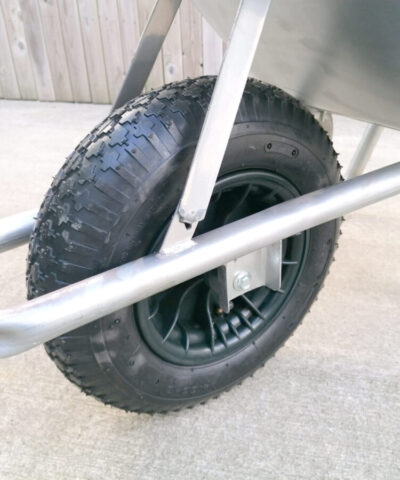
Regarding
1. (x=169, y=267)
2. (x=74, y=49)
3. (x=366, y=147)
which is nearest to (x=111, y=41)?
→ (x=74, y=49)

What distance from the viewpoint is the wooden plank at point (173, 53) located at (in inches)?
130

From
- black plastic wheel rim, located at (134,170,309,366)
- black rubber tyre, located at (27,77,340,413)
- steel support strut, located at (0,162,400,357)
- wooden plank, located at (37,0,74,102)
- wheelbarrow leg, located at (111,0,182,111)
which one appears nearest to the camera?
steel support strut, located at (0,162,400,357)

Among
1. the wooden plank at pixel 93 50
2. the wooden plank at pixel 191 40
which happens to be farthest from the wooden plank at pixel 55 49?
the wooden plank at pixel 191 40

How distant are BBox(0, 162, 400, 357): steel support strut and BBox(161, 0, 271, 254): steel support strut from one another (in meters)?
0.07

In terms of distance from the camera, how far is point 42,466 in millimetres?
911

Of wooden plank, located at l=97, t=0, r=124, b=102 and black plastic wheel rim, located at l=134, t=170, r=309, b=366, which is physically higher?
wooden plank, located at l=97, t=0, r=124, b=102

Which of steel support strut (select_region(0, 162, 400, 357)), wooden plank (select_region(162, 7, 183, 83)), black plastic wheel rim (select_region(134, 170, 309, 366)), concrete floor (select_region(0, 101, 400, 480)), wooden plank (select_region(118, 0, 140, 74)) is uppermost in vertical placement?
wooden plank (select_region(118, 0, 140, 74))

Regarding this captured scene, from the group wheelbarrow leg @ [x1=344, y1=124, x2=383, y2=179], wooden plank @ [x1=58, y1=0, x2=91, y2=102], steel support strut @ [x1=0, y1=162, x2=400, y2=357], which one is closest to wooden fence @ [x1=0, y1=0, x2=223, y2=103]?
wooden plank @ [x1=58, y1=0, x2=91, y2=102]

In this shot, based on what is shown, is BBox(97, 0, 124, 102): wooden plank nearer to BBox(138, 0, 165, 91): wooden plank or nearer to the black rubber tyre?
→ BBox(138, 0, 165, 91): wooden plank

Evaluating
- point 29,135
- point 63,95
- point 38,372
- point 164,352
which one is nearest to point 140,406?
point 164,352

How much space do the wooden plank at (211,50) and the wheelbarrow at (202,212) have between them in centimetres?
236

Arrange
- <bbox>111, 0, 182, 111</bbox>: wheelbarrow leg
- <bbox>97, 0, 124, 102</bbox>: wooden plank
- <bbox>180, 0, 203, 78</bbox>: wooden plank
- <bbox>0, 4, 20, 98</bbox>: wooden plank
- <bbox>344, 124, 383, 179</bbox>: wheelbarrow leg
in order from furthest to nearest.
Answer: <bbox>0, 4, 20, 98</bbox>: wooden plank
<bbox>97, 0, 124, 102</bbox>: wooden plank
<bbox>180, 0, 203, 78</bbox>: wooden plank
<bbox>344, 124, 383, 179</bbox>: wheelbarrow leg
<bbox>111, 0, 182, 111</bbox>: wheelbarrow leg

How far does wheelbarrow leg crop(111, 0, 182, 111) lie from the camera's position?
1.06 m

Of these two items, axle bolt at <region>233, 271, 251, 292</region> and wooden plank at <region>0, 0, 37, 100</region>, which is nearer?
axle bolt at <region>233, 271, 251, 292</region>
